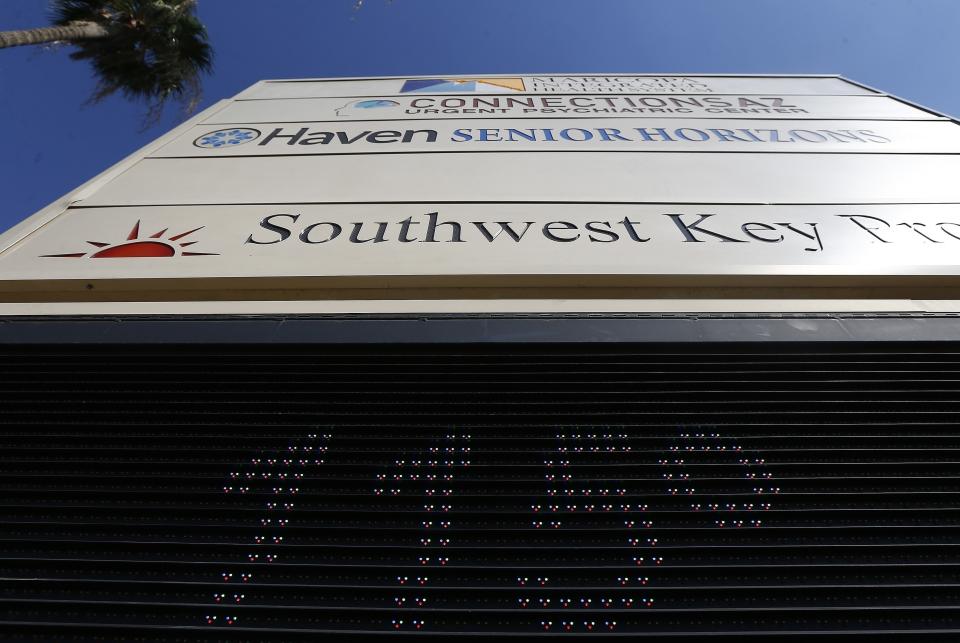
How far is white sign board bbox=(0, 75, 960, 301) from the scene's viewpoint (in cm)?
188

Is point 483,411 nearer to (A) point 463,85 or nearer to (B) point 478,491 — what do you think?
(B) point 478,491

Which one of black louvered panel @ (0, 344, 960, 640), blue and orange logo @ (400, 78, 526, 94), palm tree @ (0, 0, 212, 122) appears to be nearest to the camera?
black louvered panel @ (0, 344, 960, 640)

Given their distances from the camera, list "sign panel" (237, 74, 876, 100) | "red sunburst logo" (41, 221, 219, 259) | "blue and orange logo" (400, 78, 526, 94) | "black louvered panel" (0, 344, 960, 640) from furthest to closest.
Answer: "blue and orange logo" (400, 78, 526, 94)
"sign panel" (237, 74, 876, 100)
"red sunburst logo" (41, 221, 219, 259)
"black louvered panel" (0, 344, 960, 640)

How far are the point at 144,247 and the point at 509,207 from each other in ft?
5.09

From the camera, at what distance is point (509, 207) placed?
93.5 inches

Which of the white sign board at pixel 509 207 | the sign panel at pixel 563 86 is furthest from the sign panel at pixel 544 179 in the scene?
the sign panel at pixel 563 86

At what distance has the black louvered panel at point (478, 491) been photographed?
3.56 ft

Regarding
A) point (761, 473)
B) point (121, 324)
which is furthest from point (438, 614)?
point (121, 324)

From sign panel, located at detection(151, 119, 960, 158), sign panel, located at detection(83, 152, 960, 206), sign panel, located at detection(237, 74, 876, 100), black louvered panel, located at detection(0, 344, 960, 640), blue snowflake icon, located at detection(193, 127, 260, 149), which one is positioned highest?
sign panel, located at detection(237, 74, 876, 100)

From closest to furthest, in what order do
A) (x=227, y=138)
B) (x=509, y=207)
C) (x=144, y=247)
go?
(x=144, y=247) < (x=509, y=207) < (x=227, y=138)

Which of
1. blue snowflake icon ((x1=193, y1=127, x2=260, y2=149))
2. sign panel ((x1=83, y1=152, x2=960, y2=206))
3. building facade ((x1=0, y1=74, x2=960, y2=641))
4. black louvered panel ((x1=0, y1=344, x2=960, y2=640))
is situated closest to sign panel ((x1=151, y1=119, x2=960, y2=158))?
blue snowflake icon ((x1=193, y1=127, x2=260, y2=149))

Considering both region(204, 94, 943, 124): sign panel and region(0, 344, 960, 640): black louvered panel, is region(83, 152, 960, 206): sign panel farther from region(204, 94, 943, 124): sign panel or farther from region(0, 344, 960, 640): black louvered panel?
region(0, 344, 960, 640): black louvered panel

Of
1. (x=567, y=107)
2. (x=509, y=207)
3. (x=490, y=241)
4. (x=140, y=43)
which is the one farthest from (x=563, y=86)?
(x=140, y=43)

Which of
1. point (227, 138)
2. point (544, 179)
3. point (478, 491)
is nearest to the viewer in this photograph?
point (478, 491)
